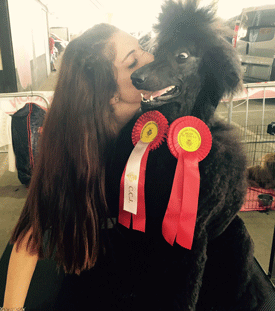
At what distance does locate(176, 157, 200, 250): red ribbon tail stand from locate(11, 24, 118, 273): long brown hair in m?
0.25

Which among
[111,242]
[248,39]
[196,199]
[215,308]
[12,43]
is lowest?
[215,308]

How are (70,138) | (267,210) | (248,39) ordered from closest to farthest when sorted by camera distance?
(70,138), (267,210), (248,39)

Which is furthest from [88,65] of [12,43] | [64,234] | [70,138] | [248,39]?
[248,39]

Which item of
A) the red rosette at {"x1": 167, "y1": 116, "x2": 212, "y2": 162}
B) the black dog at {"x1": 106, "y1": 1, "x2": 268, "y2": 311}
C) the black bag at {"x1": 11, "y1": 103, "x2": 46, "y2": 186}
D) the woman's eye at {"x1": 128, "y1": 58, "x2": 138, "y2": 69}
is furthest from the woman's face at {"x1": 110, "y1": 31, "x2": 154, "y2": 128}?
the black bag at {"x1": 11, "y1": 103, "x2": 46, "y2": 186}

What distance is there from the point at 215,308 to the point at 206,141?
51cm

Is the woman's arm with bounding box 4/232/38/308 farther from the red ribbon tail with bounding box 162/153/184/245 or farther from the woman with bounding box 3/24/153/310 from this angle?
the red ribbon tail with bounding box 162/153/184/245

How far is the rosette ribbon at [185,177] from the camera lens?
0.64 metres

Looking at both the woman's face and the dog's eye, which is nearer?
the dog's eye

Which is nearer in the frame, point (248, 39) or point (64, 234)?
point (64, 234)

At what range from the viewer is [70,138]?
74 centimetres

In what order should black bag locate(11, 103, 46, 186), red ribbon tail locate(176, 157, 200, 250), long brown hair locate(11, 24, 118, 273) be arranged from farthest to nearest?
black bag locate(11, 103, 46, 186) < long brown hair locate(11, 24, 118, 273) < red ribbon tail locate(176, 157, 200, 250)

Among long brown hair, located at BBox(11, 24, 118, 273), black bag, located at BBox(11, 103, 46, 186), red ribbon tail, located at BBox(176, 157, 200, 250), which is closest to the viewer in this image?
red ribbon tail, located at BBox(176, 157, 200, 250)

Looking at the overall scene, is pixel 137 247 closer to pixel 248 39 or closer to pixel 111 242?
pixel 111 242

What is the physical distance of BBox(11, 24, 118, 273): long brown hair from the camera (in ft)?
2.43
